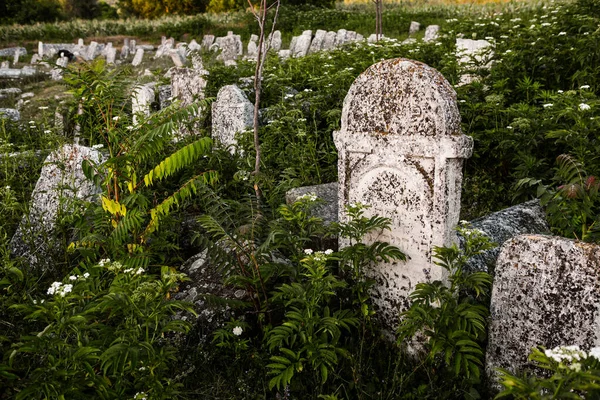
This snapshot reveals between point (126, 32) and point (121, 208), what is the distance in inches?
1185

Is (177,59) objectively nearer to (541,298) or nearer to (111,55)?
(111,55)

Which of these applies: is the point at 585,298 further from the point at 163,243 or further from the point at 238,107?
the point at 238,107

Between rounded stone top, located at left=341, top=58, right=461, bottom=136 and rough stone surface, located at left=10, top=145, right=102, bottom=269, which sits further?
rough stone surface, located at left=10, top=145, right=102, bottom=269

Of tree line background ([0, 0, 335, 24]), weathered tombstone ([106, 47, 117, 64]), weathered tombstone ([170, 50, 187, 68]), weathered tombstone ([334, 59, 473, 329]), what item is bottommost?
weathered tombstone ([334, 59, 473, 329])

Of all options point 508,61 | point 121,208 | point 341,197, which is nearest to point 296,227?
point 341,197

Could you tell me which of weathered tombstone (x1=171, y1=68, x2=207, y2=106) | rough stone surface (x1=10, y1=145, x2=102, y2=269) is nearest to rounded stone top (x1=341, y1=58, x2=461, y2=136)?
rough stone surface (x1=10, y1=145, x2=102, y2=269)

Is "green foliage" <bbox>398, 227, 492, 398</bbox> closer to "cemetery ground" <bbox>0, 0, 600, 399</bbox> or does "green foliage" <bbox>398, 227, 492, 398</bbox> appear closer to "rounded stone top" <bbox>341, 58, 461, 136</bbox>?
"cemetery ground" <bbox>0, 0, 600, 399</bbox>

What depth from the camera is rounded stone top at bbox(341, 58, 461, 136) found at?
3212mm

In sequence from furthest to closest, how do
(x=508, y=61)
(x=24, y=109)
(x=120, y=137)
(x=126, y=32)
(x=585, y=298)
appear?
(x=126, y=32)
(x=24, y=109)
(x=508, y=61)
(x=120, y=137)
(x=585, y=298)

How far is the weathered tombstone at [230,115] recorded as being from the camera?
21.1 ft

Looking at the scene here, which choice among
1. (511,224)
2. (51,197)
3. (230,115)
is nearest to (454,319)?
(511,224)

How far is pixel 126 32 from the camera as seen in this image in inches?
1206

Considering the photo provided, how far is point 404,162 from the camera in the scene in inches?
134

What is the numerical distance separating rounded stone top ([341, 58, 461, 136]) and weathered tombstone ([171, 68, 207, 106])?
4.59m
